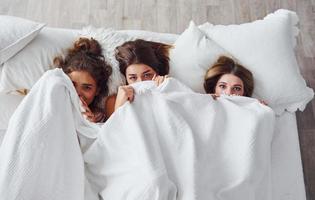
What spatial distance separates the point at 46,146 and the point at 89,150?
0.14 metres

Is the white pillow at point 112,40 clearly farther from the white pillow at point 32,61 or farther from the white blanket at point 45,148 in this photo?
the white blanket at point 45,148

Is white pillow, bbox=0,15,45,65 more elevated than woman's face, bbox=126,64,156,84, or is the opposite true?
white pillow, bbox=0,15,45,65

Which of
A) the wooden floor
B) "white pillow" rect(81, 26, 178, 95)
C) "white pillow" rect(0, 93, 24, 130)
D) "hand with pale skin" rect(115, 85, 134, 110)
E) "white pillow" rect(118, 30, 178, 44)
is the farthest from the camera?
the wooden floor

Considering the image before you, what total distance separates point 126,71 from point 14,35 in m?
0.42

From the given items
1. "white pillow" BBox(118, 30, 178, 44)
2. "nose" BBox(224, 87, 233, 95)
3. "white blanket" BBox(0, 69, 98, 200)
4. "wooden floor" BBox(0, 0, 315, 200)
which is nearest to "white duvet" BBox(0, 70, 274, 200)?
"white blanket" BBox(0, 69, 98, 200)

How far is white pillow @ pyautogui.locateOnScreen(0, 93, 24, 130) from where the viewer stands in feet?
5.07

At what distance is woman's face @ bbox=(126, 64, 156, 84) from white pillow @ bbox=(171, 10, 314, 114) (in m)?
0.12

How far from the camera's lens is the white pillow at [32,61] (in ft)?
5.23

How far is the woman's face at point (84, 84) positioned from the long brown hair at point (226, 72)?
42 centimetres

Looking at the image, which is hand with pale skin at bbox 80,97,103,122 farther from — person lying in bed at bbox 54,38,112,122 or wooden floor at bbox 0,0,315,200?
wooden floor at bbox 0,0,315,200

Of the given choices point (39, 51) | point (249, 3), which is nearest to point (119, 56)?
point (39, 51)

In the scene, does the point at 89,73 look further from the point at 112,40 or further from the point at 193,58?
the point at 193,58

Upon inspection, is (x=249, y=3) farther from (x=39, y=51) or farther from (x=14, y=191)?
(x=14, y=191)

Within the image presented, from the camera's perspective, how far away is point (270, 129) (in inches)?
59.0
